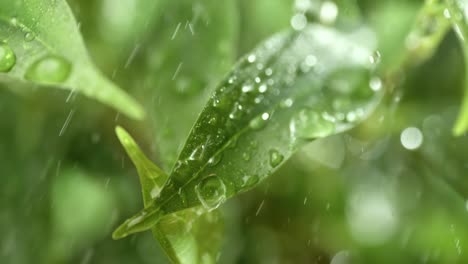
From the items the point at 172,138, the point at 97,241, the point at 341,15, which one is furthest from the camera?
the point at 97,241

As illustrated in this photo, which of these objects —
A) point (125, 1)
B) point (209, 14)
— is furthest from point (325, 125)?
point (125, 1)

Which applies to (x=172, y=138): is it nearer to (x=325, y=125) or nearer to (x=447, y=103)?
(x=325, y=125)

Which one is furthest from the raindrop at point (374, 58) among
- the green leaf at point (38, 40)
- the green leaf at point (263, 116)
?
the green leaf at point (38, 40)

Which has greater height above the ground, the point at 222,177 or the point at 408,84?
the point at 222,177

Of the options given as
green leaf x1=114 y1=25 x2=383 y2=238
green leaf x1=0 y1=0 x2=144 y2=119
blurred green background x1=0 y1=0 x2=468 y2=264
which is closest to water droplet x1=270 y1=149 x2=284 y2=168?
green leaf x1=114 y1=25 x2=383 y2=238

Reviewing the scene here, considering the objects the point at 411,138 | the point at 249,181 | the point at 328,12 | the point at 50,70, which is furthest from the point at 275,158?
the point at 411,138

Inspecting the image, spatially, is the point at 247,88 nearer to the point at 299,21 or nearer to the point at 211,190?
the point at 211,190

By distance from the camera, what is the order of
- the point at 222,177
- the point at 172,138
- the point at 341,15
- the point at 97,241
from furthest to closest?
the point at 97,241 → the point at 341,15 → the point at 172,138 → the point at 222,177
